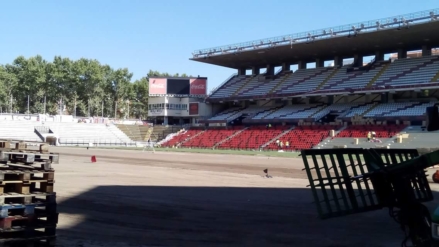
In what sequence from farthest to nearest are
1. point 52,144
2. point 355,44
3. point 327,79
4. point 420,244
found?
point 52,144, point 327,79, point 355,44, point 420,244

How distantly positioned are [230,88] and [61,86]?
56.4m

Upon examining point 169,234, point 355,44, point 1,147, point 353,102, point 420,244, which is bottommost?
point 169,234

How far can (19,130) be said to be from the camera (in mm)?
83625

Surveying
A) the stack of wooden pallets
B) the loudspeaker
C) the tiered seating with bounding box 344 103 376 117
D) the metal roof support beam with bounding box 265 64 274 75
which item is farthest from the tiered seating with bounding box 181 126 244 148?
the loudspeaker

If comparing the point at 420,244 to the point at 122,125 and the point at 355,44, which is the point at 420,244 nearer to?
the point at 355,44

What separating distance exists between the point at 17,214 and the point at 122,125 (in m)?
91.6

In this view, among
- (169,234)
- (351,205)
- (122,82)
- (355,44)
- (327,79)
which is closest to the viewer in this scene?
(351,205)

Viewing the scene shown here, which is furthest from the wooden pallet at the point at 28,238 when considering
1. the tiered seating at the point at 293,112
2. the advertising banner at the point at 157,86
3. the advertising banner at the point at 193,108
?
the advertising banner at the point at 157,86

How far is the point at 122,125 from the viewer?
324ft

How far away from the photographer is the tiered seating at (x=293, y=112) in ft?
231

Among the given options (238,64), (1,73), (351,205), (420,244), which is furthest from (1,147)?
(1,73)

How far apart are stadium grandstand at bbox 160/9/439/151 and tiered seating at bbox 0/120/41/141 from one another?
876 inches

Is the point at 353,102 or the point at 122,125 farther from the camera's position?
the point at 122,125

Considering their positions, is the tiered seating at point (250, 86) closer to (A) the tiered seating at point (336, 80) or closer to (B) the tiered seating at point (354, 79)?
(A) the tiered seating at point (336, 80)
